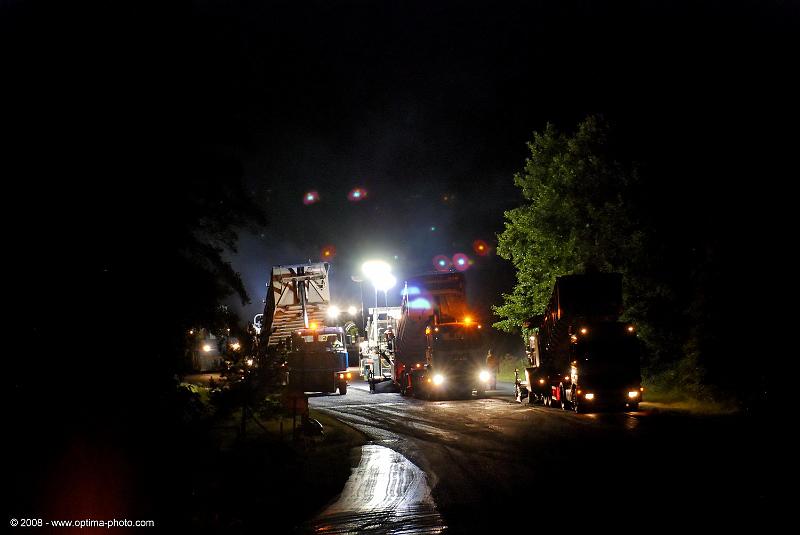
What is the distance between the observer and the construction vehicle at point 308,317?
32.0m

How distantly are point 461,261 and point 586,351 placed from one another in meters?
39.2

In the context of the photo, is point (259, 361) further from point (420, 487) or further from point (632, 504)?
point (632, 504)

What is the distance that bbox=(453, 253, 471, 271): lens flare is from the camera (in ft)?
200

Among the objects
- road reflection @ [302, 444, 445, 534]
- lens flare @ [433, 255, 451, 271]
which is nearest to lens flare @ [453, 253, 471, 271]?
lens flare @ [433, 255, 451, 271]

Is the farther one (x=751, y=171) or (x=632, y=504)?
(x=751, y=171)

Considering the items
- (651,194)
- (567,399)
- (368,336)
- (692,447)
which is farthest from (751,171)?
(368,336)

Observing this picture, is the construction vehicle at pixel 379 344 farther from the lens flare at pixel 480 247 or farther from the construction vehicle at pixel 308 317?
the lens flare at pixel 480 247

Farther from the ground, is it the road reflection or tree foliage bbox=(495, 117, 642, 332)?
tree foliage bbox=(495, 117, 642, 332)

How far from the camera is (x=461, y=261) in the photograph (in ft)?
202

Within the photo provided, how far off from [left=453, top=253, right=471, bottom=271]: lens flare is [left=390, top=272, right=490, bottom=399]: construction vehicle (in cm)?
2679

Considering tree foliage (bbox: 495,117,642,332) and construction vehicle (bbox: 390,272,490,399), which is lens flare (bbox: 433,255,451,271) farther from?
construction vehicle (bbox: 390,272,490,399)

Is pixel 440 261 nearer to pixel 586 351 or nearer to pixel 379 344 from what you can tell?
pixel 379 344

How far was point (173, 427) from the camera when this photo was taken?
797cm

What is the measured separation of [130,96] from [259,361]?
4.47m
